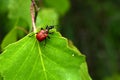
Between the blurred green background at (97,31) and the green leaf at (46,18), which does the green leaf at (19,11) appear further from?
the blurred green background at (97,31)

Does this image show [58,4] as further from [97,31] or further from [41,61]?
[41,61]

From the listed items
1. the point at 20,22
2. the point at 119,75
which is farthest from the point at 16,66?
the point at 119,75

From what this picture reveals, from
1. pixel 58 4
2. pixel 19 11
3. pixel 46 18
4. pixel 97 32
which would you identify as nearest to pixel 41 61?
pixel 19 11

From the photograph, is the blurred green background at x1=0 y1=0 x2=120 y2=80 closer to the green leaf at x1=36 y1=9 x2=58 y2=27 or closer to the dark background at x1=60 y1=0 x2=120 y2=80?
the dark background at x1=60 y1=0 x2=120 y2=80

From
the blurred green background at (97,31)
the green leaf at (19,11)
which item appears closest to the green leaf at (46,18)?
the green leaf at (19,11)

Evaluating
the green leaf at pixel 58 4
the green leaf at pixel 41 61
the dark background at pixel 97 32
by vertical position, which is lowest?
the dark background at pixel 97 32

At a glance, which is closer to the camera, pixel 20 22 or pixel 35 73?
pixel 35 73

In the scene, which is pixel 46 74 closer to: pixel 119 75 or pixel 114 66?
pixel 114 66
